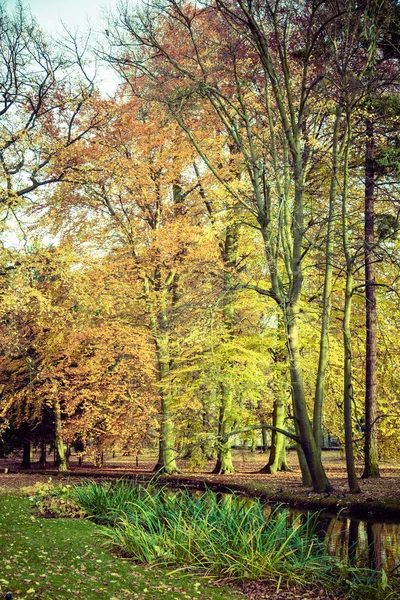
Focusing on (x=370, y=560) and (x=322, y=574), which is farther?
(x=370, y=560)

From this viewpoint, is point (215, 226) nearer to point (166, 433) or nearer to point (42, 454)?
point (166, 433)

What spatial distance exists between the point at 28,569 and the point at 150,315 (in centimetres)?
1422

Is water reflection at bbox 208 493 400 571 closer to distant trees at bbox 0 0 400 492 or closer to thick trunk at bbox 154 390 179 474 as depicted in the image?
distant trees at bbox 0 0 400 492

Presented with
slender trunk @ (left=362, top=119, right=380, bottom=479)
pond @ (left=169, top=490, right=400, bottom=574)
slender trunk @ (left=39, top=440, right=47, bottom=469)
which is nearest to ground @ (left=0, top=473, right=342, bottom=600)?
pond @ (left=169, top=490, right=400, bottom=574)

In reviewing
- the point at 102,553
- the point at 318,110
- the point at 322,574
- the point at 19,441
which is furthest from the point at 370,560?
the point at 19,441

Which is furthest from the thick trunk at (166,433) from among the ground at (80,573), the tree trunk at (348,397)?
the ground at (80,573)

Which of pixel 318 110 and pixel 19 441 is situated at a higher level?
pixel 318 110

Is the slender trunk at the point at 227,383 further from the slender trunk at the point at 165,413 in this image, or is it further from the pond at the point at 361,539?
the pond at the point at 361,539

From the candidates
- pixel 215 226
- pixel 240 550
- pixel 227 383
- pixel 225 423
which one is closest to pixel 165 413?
pixel 225 423

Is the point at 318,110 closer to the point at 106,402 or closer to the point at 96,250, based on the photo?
the point at 96,250

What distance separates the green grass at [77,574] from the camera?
5.52 metres

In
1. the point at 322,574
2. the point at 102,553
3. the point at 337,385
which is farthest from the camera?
the point at 337,385

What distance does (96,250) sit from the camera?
20156 mm

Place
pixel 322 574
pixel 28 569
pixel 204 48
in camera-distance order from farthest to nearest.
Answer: pixel 204 48 → pixel 322 574 → pixel 28 569
